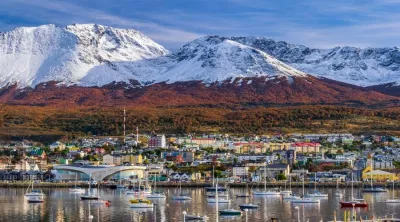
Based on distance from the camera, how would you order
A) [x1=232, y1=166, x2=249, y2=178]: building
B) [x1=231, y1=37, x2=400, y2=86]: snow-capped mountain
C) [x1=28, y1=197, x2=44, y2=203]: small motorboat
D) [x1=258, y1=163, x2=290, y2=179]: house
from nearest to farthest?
[x1=28, y1=197, x2=44, y2=203]: small motorboat
[x1=258, y1=163, x2=290, y2=179]: house
[x1=232, y1=166, x2=249, y2=178]: building
[x1=231, y1=37, x2=400, y2=86]: snow-capped mountain

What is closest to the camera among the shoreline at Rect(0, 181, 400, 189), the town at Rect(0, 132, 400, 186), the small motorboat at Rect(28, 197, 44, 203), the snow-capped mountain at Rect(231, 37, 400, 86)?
the small motorboat at Rect(28, 197, 44, 203)

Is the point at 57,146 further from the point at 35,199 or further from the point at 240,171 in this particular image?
the point at 35,199

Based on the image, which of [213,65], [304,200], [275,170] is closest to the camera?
[304,200]

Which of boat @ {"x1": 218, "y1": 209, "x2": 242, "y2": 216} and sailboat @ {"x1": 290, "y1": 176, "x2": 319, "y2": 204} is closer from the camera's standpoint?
boat @ {"x1": 218, "y1": 209, "x2": 242, "y2": 216}

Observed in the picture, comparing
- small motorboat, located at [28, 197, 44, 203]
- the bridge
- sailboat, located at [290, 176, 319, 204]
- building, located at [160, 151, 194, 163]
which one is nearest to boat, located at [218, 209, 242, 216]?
sailboat, located at [290, 176, 319, 204]

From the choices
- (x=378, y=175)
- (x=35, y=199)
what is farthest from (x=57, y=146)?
(x=35, y=199)

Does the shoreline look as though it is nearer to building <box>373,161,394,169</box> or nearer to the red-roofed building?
building <box>373,161,394,169</box>

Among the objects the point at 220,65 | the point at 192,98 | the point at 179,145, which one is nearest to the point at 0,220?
the point at 179,145
